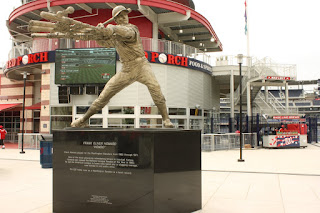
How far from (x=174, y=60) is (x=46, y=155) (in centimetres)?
1234

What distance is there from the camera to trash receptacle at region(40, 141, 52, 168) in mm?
10891

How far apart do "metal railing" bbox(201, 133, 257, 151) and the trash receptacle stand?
377 inches

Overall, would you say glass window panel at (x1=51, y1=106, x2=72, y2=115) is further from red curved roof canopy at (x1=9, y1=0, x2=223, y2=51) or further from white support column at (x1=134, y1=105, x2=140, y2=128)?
red curved roof canopy at (x1=9, y1=0, x2=223, y2=51)

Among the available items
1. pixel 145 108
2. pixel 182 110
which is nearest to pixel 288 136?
pixel 182 110

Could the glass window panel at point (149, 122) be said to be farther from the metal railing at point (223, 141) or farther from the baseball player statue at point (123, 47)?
the baseball player statue at point (123, 47)

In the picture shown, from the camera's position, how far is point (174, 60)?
2067cm

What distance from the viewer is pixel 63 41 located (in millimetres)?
20047

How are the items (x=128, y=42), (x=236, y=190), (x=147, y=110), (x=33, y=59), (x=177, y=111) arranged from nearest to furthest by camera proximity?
(x=128, y=42) → (x=236, y=190) → (x=147, y=110) → (x=33, y=59) → (x=177, y=111)

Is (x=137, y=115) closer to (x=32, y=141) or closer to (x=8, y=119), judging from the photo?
(x=32, y=141)

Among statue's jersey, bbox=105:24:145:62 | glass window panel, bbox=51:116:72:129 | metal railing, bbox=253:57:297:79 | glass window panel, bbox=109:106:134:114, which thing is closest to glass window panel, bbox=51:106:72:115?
glass window panel, bbox=51:116:72:129

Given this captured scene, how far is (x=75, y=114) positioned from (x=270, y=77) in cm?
1429

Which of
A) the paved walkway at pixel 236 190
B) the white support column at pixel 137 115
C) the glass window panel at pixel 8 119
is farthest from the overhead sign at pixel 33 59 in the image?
the paved walkway at pixel 236 190

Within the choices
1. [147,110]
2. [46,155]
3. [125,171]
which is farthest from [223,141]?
[125,171]

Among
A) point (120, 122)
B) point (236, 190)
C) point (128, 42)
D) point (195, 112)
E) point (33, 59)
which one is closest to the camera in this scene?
point (128, 42)
